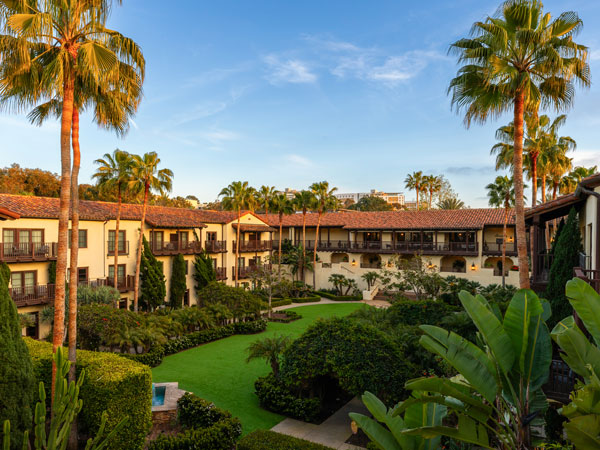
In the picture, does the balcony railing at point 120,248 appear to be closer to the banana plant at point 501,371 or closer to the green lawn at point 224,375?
the green lawn at point 224,375

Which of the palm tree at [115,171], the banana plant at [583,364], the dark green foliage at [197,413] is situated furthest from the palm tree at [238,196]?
the banana plant at [583,364]

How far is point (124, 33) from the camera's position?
455 inches

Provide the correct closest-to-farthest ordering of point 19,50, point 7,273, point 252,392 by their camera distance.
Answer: point 19,50 < point 252,392 < point 7,273

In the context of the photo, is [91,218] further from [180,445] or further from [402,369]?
[402,369]

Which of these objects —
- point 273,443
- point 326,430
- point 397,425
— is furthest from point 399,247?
point 397,425

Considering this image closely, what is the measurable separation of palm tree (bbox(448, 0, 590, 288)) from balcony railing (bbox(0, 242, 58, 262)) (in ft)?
86.0

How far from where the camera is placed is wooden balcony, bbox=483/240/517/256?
123 feet

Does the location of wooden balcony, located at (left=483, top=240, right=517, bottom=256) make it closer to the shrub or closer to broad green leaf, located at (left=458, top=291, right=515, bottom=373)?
the shrub

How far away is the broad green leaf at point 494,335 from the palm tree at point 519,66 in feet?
31.7

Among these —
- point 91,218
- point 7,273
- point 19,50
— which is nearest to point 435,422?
point 19,50

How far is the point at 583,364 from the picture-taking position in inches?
150

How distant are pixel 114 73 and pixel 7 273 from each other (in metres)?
17.1

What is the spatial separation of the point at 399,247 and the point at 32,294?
34.4m

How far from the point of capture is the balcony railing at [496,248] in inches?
1478
